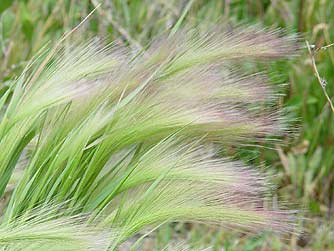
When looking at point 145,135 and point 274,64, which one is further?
point 274,64

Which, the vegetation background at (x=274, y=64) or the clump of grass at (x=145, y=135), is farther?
the vegetation background at (x=274, y=64)

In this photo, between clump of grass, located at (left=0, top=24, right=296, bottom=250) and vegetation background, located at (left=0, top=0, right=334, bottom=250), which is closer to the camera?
clump of grass, located at (left=0, top=24, right=296, bottom=250)

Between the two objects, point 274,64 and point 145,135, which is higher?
point 145,135

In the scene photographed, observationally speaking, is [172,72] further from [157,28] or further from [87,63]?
[157,28]
